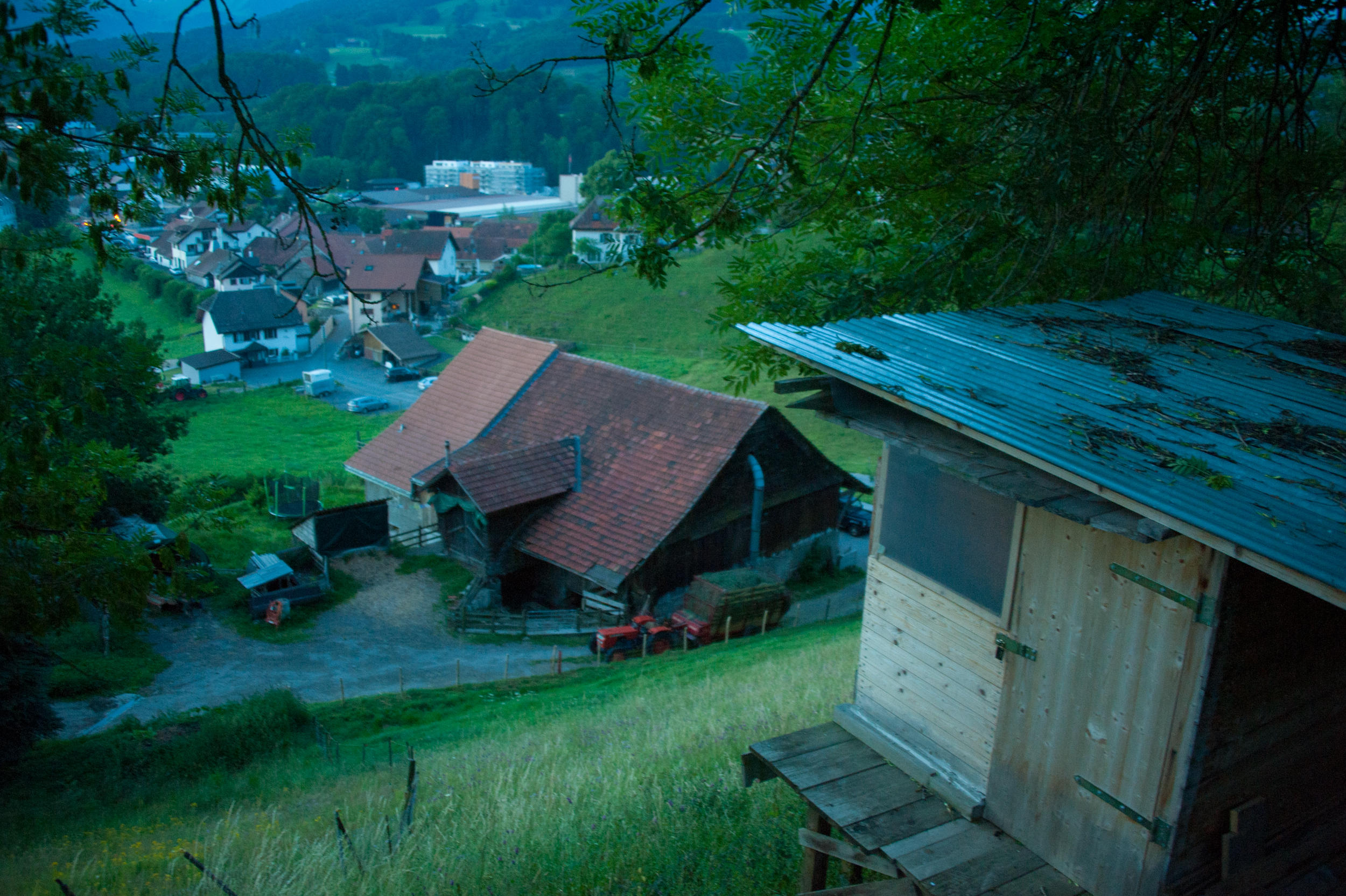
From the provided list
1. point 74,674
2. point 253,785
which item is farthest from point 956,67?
point 74,674

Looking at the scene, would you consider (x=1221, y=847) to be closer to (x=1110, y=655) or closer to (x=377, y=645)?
(x=1110, y=655)

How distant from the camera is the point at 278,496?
107 ft

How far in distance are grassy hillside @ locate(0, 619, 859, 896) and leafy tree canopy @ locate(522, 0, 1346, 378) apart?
16.9 ft

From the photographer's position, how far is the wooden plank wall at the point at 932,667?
19.0 ft

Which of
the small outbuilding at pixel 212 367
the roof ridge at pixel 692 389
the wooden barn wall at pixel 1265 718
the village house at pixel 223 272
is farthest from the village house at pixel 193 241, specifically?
the wooden barn wall at pixel 1265 718

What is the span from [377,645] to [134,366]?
13.3 meters

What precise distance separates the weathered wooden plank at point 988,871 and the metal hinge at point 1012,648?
1.21m

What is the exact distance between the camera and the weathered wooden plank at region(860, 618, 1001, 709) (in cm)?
576

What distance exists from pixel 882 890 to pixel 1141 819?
163 cm

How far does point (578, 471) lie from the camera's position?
2416 centimetres

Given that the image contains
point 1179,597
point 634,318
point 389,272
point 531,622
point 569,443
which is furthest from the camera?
point 389,272

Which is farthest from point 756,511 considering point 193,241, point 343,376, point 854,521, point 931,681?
point 193,241

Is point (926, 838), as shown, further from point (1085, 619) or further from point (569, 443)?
point (569, 443)

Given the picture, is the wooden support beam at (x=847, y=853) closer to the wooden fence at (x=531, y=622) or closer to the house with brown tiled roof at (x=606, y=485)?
the house with brown tiled roof at (x=606, y=485)
